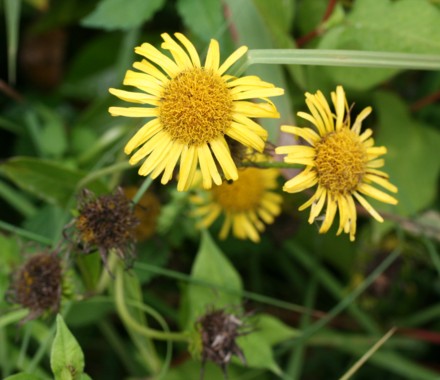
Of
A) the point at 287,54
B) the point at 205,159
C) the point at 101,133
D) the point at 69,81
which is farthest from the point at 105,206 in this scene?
the point at 69,81

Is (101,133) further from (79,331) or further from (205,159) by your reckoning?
(205,159)

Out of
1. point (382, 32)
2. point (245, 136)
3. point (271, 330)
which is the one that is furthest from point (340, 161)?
point (271, 330)

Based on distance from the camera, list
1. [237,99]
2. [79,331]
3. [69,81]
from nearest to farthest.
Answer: [237,99] → [79,331] → [69,81]

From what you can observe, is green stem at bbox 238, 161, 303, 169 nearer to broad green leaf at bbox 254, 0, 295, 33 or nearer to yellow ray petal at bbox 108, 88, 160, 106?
yellow ray petal at bbox 108, 88, 160, 106

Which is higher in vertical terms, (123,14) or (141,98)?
(123,14)

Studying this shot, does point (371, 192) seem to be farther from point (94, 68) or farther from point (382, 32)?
point (94, 68)

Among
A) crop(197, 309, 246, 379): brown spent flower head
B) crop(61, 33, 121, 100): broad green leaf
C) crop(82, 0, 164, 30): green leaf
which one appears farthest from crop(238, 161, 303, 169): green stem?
crop(61, 33, 121, 100): broad green leaf
